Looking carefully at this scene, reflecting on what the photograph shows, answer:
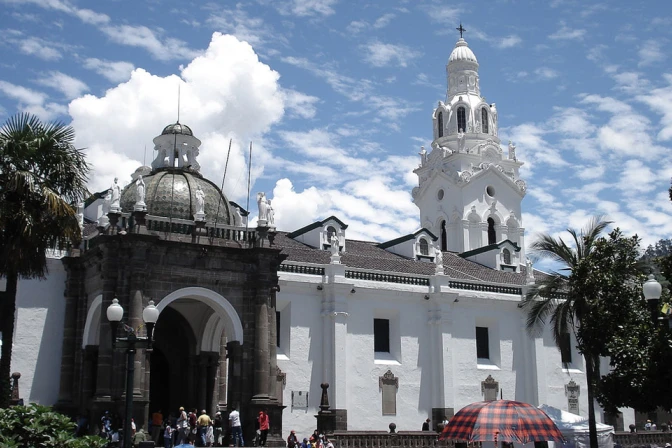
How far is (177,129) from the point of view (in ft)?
115

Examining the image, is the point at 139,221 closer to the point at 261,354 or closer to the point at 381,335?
the point at 261,354

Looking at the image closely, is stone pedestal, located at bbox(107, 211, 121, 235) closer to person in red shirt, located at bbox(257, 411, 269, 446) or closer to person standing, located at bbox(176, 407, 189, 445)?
person standing, located at bbox(176, 407, 189, 445)

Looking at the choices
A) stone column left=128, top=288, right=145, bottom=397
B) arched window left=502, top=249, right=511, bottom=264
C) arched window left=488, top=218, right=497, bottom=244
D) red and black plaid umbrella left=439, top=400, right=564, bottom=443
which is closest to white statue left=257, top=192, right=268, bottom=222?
stone column left=128, top=288, right=145, bottom=397

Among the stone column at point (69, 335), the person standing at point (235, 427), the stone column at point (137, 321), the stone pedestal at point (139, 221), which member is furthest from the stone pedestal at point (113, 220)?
the person standing at point (235, 427)

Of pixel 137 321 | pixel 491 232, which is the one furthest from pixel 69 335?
pixel 491 232

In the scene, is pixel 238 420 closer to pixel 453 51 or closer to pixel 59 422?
pixel 59 422

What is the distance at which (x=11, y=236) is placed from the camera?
22.7m

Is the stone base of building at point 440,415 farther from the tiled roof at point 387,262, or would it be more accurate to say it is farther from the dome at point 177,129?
the dome at point 177,129

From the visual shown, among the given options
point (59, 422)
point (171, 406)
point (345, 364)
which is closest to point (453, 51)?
point (345, 364)

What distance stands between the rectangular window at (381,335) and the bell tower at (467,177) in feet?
53.0

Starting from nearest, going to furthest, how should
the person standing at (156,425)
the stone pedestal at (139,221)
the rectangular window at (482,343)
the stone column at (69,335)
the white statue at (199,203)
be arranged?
the person standing at (156,425) < the stone pedestal at (139,221) < the white statue at (199,203) < the stone column at (69,335) < the rectangular window at (482,343)

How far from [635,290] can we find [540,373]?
56.9 feet

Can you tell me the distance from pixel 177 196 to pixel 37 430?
16857 mm

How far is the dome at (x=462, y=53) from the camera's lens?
60322 millimetres
